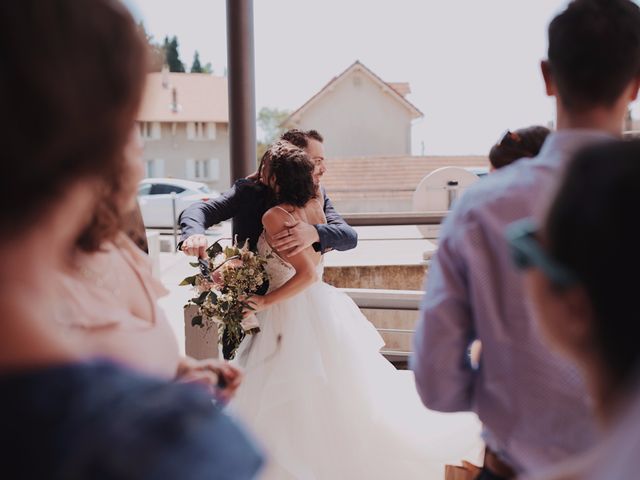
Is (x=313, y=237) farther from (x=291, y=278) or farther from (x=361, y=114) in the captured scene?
(x=361, y=114)

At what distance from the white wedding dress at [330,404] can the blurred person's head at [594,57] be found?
1929 millimetres

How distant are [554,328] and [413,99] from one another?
36.2 meters

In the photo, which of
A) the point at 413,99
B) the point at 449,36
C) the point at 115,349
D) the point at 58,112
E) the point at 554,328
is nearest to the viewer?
the point at 58,112

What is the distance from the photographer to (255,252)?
3.14 meters

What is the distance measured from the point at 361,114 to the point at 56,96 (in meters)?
33.4

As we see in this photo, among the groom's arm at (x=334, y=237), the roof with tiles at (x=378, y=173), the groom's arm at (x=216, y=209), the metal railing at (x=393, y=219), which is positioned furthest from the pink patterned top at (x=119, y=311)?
the roof with tiles at (x=378, y=173)

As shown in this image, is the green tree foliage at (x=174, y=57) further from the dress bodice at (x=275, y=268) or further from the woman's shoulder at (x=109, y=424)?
the woman's shoulder at (x=109, y=424)

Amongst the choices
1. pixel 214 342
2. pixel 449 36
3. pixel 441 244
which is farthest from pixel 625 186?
pixel 449 36

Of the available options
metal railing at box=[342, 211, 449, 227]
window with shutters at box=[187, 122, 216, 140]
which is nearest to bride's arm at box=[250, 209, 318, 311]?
metal railing at box=[342, 211, 449, 227]

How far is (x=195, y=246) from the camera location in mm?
2986

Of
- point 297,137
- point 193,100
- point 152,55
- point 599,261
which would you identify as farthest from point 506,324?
point 193,100

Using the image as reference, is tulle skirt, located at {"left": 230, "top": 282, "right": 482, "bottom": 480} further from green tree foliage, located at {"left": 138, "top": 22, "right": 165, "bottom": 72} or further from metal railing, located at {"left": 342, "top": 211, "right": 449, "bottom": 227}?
green tree foliage, located at {"left": 138, "top": 22, "right": 165, "bottom": 72}

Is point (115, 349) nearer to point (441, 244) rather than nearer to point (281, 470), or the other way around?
point (441, 244)

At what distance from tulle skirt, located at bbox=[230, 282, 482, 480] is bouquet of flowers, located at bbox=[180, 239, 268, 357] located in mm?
192
